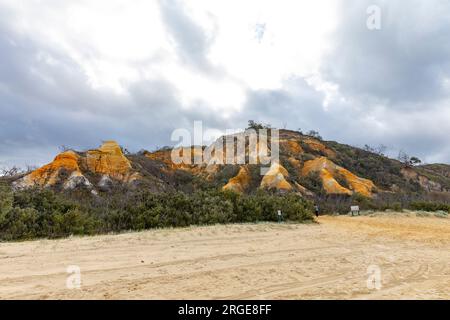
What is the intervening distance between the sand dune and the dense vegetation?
1.59m

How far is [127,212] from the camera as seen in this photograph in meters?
12.5

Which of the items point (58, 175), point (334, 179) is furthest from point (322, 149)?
point (58, 175)

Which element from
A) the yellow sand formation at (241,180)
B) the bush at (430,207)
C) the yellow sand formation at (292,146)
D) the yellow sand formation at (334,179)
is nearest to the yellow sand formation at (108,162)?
the yellow sand formation at (241,180)

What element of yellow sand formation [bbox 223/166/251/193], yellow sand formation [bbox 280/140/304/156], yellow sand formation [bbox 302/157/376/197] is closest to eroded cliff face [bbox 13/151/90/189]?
yellow sand formation [bbox 223/166/251/193]

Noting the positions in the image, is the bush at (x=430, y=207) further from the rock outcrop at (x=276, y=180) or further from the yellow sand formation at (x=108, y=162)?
the yellow sand formation at (x=108, y=162)

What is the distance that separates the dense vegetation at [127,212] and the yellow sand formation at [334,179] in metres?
16.6

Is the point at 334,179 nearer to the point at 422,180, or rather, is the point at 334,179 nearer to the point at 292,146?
the point at 292,146

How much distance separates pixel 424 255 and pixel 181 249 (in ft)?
18.8

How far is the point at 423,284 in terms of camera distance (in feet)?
17.0

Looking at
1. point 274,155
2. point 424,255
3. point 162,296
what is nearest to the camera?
point 162,296

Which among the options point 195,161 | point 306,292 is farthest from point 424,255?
point 195,161

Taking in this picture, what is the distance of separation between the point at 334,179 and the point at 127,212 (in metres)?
26.1

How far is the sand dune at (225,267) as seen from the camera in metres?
4.67
